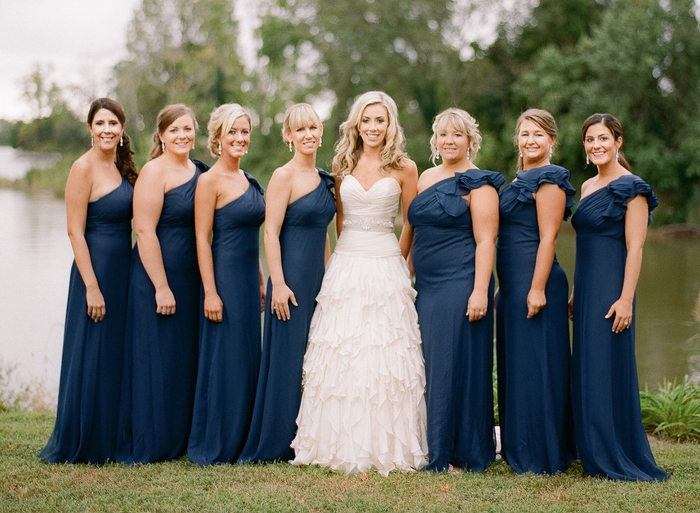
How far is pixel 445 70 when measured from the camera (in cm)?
3128

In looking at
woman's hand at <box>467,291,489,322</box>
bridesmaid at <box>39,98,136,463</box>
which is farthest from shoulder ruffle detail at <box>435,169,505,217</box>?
bridesmaid at <box>39,98,136,463</box>

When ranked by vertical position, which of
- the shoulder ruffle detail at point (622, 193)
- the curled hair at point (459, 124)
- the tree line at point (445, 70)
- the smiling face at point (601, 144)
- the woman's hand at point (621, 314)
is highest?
the tree line at point (445, 70)

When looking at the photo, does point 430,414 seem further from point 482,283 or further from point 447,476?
point 482,283

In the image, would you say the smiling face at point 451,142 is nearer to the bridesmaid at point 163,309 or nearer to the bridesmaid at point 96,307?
the bridesmaid at point 163,309

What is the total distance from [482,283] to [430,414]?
2.74 feet

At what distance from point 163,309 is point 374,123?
5.60 feet

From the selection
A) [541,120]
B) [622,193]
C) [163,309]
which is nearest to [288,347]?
[163,309]

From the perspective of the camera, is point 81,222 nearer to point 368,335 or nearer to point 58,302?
point 368,335

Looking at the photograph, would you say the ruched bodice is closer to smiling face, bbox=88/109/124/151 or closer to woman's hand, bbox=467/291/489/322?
woman's hand, bbox=467/291/489/322

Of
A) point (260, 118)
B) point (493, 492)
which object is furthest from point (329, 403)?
point (260, 118)

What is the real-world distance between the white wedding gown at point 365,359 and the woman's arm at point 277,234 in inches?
8.8

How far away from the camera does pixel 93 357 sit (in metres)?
4.90

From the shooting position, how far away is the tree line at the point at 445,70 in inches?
956

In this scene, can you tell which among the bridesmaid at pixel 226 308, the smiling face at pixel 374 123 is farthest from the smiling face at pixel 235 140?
the smiling face at pixel 374 123
